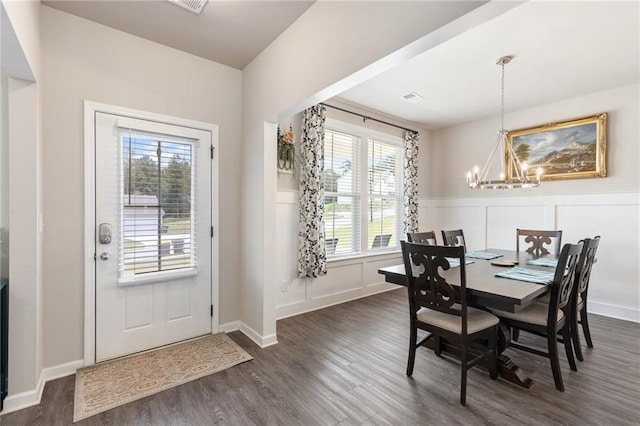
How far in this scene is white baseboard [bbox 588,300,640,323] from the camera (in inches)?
137

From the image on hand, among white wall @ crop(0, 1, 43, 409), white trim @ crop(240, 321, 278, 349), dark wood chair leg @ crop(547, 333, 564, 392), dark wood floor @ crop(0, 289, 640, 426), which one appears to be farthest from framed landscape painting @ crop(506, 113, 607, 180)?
white wall @ crop(0, 1, 43, 409)

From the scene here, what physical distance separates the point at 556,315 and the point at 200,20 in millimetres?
3544

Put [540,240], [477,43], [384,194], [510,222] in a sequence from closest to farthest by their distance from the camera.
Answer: [477,43], [540,240], [510,222], [384,194]

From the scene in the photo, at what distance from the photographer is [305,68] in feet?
Result: 7.81

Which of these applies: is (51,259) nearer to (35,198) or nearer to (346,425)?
(35,198)

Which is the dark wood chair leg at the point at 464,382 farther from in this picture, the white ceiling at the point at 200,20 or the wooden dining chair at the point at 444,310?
the white ceiling at the point at 200,20

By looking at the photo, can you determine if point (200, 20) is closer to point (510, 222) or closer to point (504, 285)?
point (504, 285)

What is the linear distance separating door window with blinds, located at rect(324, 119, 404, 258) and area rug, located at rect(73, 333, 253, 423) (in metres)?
1.91

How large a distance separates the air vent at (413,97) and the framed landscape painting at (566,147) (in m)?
1.71

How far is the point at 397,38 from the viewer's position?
5.60 ft

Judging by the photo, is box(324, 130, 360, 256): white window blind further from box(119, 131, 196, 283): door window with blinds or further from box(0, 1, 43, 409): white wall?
box(0, 1, 43, 409): white wall

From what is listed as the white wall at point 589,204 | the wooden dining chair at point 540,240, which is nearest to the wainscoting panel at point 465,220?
the white wall at point 589,204

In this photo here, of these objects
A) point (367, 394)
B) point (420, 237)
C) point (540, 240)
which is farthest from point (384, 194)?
point (367, 394)

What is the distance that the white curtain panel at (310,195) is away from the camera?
11.8 ft
